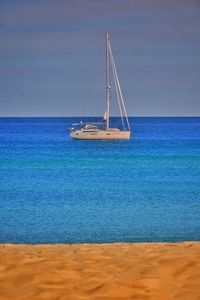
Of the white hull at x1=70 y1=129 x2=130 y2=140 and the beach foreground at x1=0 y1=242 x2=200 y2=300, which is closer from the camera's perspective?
the beach foreground at x1=0 y1=242 x2=200 y2=300

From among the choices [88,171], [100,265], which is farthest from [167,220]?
[88,171]

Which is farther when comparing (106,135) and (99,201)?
(106,135)

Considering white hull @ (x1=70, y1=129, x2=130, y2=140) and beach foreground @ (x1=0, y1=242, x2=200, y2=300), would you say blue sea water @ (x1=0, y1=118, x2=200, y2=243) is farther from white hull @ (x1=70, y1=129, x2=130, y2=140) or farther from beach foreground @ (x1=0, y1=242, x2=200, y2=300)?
white hull @ (x1=70, y1=129, x2=130, y2=140)

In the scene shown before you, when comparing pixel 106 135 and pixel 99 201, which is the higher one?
pixel 106 135

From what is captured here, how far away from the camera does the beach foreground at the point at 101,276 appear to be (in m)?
5.17

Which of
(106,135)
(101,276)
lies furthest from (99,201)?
(106,135)

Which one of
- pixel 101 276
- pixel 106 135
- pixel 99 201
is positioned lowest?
pixel 99 201

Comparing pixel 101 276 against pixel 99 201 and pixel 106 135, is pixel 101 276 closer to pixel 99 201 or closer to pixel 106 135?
pixel 99 201

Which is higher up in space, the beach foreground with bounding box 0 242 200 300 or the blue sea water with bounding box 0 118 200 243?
the beach foreground with bounding box 0 242 200 300

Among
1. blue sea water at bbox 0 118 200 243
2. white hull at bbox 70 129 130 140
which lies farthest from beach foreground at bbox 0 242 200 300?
white hull at bbox 70 129 130 140

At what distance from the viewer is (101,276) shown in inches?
228

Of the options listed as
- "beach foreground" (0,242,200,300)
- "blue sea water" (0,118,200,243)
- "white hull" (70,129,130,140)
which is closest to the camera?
"beach foreground" (0,242,200,300)

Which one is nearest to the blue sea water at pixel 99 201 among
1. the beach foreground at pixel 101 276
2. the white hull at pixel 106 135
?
the beach foreground at pixel 101 276

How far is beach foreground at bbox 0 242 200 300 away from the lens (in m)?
5.17
